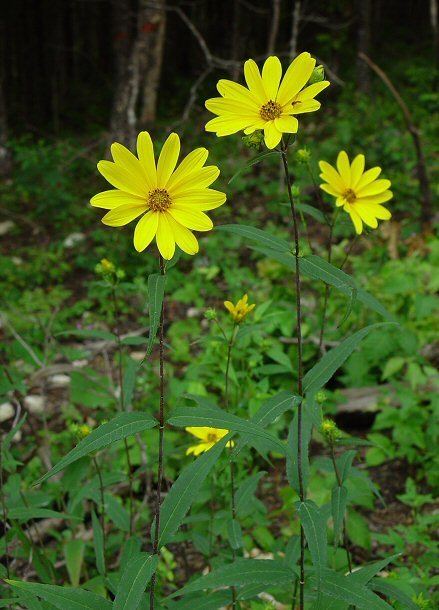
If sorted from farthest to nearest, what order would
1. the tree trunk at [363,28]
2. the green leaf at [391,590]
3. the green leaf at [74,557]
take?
the tree trunk at [363,28] < the green leaf at [74,557] < the green leaf at [391,590]

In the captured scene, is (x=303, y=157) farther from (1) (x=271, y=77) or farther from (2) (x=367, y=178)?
(1) (x=271, y=77)

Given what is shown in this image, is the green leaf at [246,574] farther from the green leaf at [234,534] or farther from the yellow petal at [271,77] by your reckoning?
the yellow petal at [271,77]

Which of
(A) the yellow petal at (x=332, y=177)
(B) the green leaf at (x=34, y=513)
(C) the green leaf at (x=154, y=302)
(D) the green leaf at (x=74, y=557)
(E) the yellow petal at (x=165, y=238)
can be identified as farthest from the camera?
(D) the green leaf at (x=74, y=557)

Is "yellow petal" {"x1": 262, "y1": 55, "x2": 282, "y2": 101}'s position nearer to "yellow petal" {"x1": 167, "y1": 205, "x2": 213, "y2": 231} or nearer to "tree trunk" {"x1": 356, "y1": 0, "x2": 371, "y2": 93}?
"yellow petal" {"x1": 167, "y1": 205, "x2": 213, "y2": 231}

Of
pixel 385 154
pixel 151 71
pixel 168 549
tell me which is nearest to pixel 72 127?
pixel 151 71

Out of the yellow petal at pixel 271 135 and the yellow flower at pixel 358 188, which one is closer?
the yellow petal at pixel 271 135

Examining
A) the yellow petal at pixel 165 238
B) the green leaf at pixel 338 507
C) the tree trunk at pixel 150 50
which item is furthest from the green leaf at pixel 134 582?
the tree trunk at pixel 150 50

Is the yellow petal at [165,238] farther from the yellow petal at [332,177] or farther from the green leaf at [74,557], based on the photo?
the green leaf at [74,557]

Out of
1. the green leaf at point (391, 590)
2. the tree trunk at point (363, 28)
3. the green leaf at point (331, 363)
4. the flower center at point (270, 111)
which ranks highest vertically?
the tree trunk at point (363, 28)

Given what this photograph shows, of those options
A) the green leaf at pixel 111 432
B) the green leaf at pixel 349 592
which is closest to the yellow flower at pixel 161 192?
the green leaf at pixel 111 432

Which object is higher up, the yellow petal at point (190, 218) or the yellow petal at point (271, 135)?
the yellow petal at point (271, 135)
